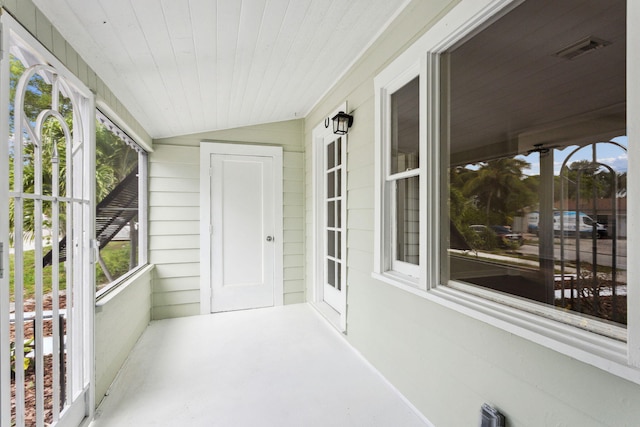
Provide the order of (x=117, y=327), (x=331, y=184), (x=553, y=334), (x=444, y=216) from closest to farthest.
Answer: (x=553, y=334), (x=444, y=216), (x=117, y=327), (x=331, y=184)

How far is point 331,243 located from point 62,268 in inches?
95.7

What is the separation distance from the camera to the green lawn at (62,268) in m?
1.32

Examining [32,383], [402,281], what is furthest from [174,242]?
[402,281]

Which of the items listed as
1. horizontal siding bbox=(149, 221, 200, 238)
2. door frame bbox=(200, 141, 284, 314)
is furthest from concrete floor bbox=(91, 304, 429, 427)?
horizontal siding bbox=(149, 221, 200, 238)

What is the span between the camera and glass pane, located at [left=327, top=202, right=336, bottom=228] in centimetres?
344

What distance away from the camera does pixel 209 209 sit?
3727 mm

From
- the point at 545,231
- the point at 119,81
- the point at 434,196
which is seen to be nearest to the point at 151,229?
the point at 119,81

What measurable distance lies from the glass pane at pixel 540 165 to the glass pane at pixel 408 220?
236 mm

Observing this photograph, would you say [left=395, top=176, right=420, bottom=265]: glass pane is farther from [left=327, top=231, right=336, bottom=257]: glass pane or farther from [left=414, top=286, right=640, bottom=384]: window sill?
[left=327, top=231, right=336, bottom=257]: glass pane

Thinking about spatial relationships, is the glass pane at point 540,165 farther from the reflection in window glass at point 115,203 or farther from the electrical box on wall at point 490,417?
the reflection in window glass at point 115,203

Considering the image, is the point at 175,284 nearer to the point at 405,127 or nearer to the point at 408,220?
the point at 408,220

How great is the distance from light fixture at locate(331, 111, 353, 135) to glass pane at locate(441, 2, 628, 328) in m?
1.09

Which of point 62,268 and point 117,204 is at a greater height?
point 117,204

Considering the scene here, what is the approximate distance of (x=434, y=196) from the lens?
1757 mm
